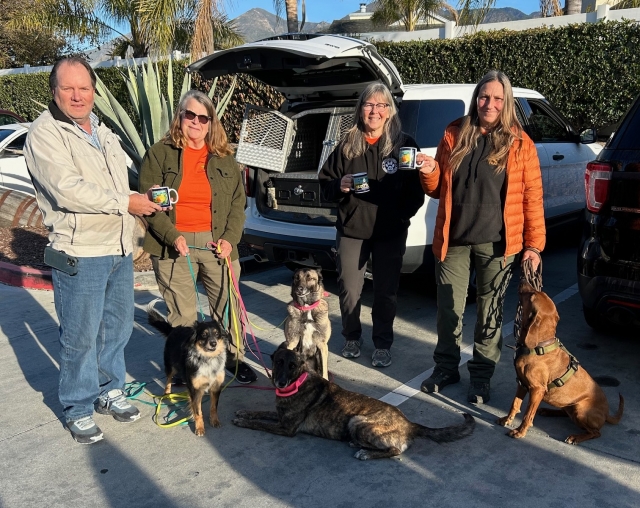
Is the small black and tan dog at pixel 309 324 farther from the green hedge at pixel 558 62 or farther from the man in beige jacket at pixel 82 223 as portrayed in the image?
the green hedge at pixel 558 62

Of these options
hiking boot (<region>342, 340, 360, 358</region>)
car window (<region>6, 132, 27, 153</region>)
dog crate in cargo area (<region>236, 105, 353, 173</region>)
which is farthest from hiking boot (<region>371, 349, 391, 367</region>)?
car window (<region>6, 132, 27, 153</region>)

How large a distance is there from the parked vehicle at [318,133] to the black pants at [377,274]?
2.23 feet

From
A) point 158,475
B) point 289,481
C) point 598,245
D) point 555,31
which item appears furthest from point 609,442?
point 555,31

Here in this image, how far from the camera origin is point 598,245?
12.7ft

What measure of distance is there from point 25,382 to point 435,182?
3354 mm

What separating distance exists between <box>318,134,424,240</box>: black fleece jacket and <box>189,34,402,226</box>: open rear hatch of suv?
92 centimetres

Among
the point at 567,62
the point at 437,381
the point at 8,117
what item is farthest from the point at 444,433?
the point at 8,117

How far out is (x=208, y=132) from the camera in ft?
12.9

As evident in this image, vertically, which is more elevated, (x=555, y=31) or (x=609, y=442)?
(x=555, y=31)

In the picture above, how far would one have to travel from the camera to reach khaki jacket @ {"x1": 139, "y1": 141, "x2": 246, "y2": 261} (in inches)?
150

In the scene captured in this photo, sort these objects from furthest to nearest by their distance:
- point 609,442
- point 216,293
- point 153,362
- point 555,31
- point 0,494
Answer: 1. point 555,31
2. point 153,362
3. point 216,293
4. point 609,442
5. point 0,494

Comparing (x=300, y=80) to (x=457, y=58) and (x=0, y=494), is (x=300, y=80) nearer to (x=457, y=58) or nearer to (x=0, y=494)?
(x=0, y=494)

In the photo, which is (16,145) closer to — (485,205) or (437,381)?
(437,381)

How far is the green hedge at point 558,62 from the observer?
967cm
